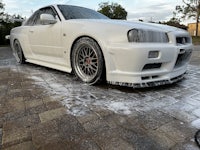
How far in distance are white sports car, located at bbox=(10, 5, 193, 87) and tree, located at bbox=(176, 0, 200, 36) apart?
21.5 m

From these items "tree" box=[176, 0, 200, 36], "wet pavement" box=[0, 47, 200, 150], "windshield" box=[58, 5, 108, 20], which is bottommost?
"wet pavement" box=[0, 47, 200, 150]

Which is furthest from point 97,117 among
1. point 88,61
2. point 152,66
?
point 88,61

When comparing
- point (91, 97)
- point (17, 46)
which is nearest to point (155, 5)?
point (17, 46)

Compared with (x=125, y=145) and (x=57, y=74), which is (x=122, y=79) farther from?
(x=57, y=74)

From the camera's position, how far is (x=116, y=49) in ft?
7.32

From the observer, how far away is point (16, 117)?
167 cm

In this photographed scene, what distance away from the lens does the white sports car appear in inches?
86.3

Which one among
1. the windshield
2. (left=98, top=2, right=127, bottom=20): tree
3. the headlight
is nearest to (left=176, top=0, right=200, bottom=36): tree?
(left=98, top=2, right=127, bottom=20): tree

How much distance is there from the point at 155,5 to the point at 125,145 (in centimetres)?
2674

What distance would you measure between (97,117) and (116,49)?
88 centimetres

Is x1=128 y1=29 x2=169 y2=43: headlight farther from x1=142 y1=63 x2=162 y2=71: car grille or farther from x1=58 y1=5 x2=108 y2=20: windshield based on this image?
x1=58 y1=5 x2=108 y2=20: windshield

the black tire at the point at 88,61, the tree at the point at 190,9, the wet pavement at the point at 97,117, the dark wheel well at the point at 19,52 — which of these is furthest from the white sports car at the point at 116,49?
the tree at the point at 190,9

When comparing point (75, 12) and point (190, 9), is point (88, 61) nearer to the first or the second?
point (75, 12)

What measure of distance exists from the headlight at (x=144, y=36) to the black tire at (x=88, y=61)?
442 millimetres
